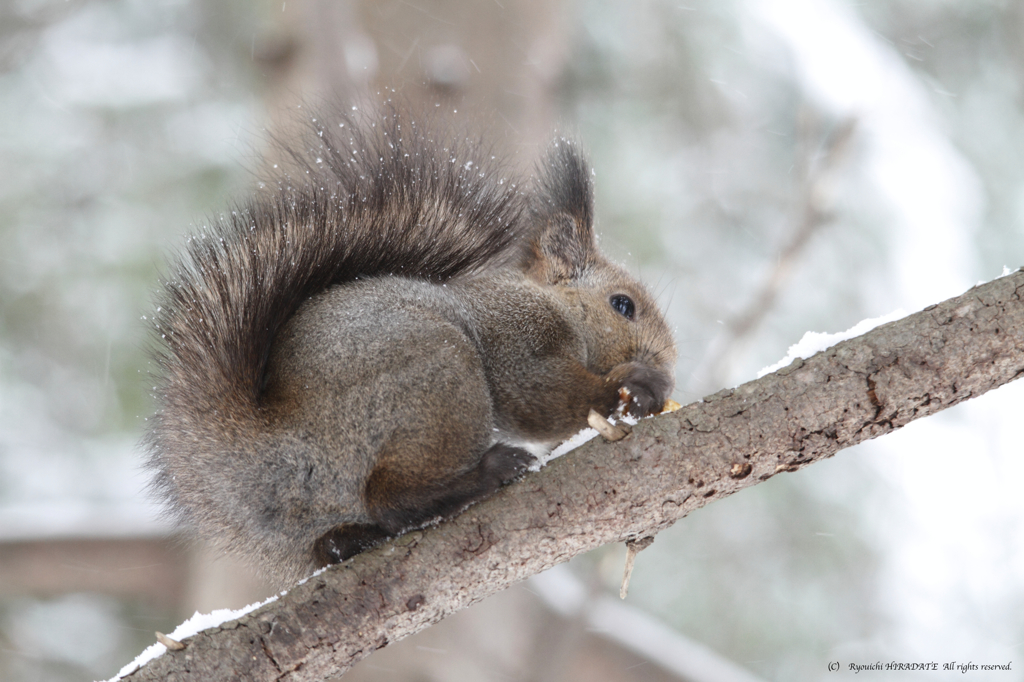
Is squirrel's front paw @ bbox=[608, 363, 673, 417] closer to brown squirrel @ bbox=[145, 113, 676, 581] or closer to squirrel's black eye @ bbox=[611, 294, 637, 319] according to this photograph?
brown squirrel @ bbox=[145, 113, 676, 581]

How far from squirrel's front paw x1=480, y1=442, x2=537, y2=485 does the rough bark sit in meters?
0.03

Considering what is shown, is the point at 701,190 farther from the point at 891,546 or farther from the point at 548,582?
the point at 548,582

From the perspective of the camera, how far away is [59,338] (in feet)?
18.2

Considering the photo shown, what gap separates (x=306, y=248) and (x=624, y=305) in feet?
3.42

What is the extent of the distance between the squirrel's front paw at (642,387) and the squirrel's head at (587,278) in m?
0.30

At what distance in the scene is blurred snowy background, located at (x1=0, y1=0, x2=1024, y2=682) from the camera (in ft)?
13.3

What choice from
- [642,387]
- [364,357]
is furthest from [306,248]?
[642,387]

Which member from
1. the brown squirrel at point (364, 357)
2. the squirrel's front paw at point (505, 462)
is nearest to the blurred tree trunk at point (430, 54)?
the brown squirrel at point (364, 357)

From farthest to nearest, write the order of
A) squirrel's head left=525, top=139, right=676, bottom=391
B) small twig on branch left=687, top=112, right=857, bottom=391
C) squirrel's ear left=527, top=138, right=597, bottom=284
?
small twig on branch left=687, top=112, right=857, bottom=391, squirrel's ear left=527, top=138, right=597, bottom=284, squirrel's head left=525, top=139, right=676, bottom=391

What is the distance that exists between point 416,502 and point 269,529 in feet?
1.29

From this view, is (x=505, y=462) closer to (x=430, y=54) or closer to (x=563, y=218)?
(x=563, y=218)

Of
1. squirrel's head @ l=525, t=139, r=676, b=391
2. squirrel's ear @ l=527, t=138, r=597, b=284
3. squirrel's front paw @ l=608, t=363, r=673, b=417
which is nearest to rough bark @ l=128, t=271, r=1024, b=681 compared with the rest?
squirrel's front paw @ l=608, t=363, r=673, b=417

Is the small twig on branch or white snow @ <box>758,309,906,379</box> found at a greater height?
the small twig on branch

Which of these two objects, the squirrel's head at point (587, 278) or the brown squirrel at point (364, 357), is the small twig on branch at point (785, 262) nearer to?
the squirrel's head at point (587, 278)
